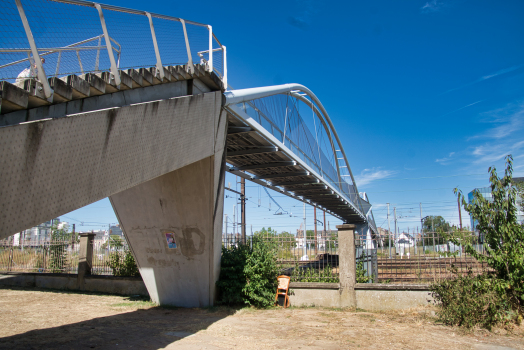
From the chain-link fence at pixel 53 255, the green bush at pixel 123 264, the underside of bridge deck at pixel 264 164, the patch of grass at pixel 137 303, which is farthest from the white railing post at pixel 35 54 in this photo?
the chain-link fence at pixel 53 255

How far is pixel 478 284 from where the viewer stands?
300 inches

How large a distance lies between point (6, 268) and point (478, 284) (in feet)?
62.0

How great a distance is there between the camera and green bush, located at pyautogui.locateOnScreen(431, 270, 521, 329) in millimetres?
7327

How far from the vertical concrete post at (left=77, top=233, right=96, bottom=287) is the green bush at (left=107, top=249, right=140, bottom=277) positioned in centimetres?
76

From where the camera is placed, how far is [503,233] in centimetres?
779

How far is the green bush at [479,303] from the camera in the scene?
7327 millimetres

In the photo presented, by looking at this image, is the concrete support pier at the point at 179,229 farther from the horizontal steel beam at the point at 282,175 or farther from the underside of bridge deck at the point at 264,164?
the horizontal steel beam at the point at 282,175

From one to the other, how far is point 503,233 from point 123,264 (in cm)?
1240

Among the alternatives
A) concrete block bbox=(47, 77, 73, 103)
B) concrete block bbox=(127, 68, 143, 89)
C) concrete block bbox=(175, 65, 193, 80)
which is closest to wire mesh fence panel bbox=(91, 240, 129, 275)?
concrete block bbox=(175, 65, 193, 80)

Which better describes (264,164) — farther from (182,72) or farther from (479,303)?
(479,303)

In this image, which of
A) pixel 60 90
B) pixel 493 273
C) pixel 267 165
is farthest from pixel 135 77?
pixel 267 165

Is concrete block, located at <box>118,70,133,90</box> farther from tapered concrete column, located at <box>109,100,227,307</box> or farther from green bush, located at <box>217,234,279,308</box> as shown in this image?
green bush, located at <box>217,234,279,308</box>

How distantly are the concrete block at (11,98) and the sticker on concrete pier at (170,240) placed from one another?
21.3ft

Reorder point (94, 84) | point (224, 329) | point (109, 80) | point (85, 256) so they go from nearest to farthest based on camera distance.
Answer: point (94, 84), point (109, 80), point (224, 329), point (85, 256)
